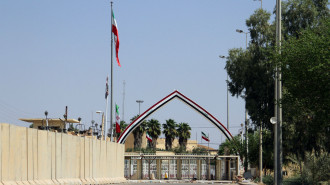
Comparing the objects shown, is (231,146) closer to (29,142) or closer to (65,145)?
(65,145)

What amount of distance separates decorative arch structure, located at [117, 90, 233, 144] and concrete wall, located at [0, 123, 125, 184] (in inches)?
1863

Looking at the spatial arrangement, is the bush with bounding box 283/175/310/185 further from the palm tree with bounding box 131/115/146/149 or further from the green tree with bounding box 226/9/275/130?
the palm tree with bounding box 131/115/146/149

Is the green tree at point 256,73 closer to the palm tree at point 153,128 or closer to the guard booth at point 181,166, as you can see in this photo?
the guard booth at point 181,166

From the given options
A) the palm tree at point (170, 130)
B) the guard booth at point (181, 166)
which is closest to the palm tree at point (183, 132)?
the palm tree at point (170, 130)

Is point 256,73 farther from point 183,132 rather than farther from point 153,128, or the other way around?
point 183,132

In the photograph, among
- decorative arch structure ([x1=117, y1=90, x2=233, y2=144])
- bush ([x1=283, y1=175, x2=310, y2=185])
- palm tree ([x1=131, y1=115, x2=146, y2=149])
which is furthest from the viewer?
palm tree ([x1=131, y1=115, x2=146, y2=149])

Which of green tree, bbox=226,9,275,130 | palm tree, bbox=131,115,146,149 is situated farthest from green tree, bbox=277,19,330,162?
palm tree, bbox=131,115,146,149

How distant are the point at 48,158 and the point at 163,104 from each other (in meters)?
64.0

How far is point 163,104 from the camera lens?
91.1m

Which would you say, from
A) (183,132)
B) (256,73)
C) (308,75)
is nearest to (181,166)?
(256,73)

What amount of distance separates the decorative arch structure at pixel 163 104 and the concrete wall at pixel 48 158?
4733 cm

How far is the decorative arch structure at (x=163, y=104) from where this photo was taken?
293 ft

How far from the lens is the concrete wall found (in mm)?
22234

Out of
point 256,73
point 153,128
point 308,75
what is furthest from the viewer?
point 153,128
